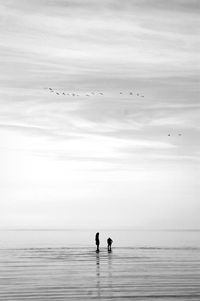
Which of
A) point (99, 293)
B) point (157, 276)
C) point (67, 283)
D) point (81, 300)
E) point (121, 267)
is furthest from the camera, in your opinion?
point (121, 267)

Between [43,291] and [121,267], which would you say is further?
[121,267]

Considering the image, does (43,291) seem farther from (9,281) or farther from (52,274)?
(52,274)

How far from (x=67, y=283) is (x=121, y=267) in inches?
385

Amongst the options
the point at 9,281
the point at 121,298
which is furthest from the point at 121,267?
the point at 121,298

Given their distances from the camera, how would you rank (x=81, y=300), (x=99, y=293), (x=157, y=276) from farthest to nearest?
(x=157, y=276) → (x=99, y=293) → (x=81, y=300)

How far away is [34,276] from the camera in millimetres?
33906

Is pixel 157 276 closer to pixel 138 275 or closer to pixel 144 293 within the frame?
pixel 138 275

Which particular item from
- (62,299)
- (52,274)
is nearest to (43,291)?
(62,299)

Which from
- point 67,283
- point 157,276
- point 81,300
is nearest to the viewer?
point 81,300

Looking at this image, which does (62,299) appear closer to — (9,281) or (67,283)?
(67,283)

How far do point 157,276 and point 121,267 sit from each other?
20.4ft

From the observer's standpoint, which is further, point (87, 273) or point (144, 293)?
point (87, 273)

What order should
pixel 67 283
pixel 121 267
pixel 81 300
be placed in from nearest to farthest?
pixel 81 300
pixel 67 283
pixel 121 267

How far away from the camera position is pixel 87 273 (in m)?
35.7
